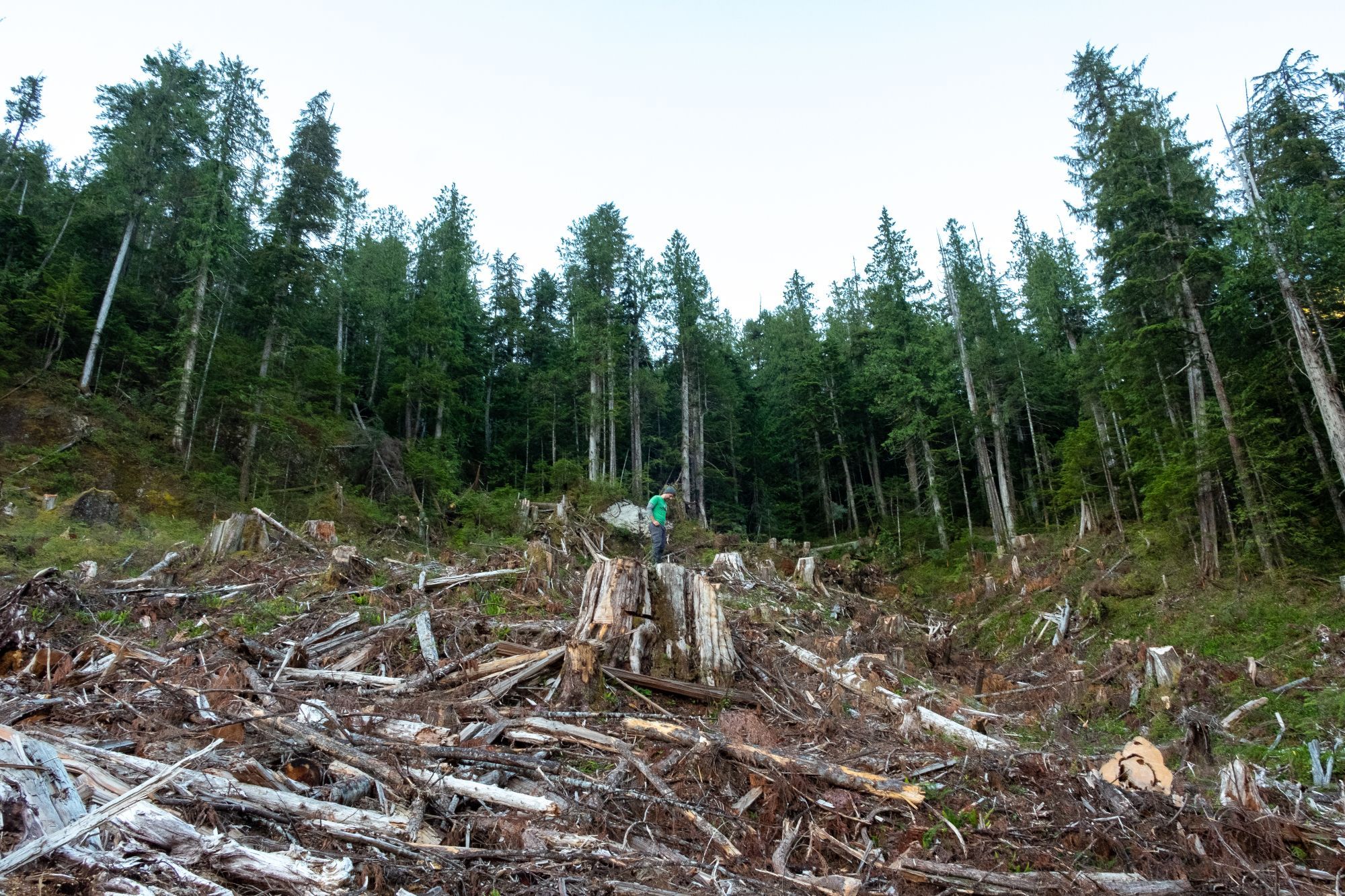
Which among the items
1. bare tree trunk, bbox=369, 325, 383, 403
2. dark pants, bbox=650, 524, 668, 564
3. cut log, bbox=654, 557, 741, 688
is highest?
bare tree trunk, bbox=369, 325, 383, 403

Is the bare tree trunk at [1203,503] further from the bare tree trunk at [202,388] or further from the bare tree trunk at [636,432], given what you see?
the bare tree trunk at [202,388]

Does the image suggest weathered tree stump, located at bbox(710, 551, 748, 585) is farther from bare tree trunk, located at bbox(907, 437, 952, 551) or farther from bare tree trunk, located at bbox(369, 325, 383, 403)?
bare tree trunk, located at bbox(369, 325, 383, 403)

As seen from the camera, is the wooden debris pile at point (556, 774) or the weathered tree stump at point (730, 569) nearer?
the wooden debris pile at point (556, 774)

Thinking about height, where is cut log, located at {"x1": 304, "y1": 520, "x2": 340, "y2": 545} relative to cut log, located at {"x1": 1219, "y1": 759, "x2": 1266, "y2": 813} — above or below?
above

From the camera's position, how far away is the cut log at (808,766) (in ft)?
13.5

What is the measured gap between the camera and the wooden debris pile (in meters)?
2.90

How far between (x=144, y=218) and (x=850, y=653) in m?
31.1

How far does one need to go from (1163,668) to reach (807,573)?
879cm

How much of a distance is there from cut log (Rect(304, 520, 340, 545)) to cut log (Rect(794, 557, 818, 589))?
11403mm

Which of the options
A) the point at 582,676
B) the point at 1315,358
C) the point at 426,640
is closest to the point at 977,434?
the point at 1315,358

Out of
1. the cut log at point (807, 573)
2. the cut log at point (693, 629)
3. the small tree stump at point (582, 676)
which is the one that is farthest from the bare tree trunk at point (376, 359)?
the small tree stump at point (582, 676)

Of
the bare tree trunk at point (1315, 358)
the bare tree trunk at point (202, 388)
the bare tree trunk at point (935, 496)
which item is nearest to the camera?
the bare tree trunk at point (1315, 358)

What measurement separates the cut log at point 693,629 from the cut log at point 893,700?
1532 millimetres

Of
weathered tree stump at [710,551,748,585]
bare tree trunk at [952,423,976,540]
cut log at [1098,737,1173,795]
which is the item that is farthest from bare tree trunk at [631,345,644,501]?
cut log at [1098,737,1173,795]
